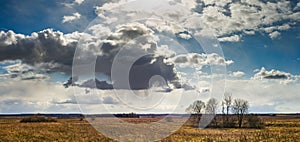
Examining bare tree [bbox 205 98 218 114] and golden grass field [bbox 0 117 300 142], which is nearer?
golden grass field [bbox 0 117 300 142]

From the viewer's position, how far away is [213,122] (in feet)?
312

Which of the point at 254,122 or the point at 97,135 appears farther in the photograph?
the point at 254,122

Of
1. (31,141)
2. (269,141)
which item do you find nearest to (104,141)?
(31,141)

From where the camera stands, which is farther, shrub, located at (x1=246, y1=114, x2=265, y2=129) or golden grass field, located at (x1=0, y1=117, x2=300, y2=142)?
shrub, located at (x1=246, y1=114, x2=265, y2=129)

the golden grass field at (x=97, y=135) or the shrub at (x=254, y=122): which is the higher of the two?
the shrub at (x=254, y=122)

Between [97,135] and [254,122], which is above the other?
[254,122]

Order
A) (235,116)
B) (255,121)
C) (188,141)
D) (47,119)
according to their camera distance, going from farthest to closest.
Result: 1. (47,119)
2. (235,116)
3. (255,121)
4. (188,141)

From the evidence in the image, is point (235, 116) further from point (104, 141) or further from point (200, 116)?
point (104, 141)

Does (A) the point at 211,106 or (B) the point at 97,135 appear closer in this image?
(B) the point at 97,135

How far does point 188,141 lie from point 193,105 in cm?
8035

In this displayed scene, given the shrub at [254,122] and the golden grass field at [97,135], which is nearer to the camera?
the golden grass field at [97,135]

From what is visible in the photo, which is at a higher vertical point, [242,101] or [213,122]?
[242,101]

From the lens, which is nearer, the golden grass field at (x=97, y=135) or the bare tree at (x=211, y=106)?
the golden grass field at (x=97, y=135)

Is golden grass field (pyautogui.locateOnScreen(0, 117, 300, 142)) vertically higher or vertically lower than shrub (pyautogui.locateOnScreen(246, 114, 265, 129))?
lower
